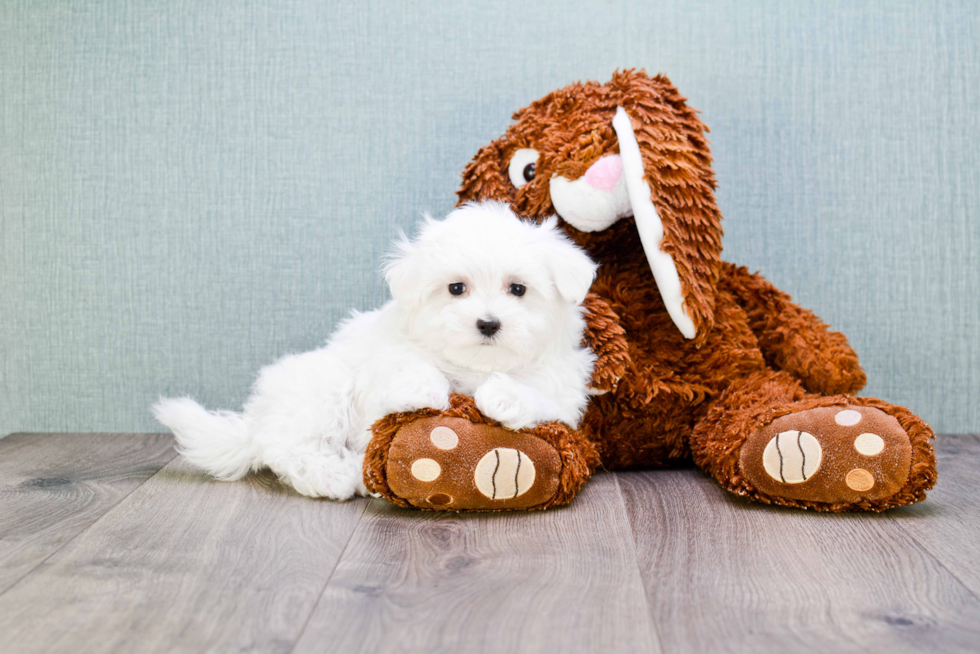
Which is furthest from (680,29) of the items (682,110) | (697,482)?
(697,482)

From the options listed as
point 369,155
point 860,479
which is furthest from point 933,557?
point 369,155

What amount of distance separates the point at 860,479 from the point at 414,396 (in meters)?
0.64

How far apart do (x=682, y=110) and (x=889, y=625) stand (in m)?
0.88

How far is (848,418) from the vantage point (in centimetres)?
118

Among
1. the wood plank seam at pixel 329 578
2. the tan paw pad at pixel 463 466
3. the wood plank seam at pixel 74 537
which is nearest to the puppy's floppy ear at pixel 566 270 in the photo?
the tan paw pad at pixel 463 466

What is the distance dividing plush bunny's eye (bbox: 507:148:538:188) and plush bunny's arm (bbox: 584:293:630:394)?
246 millimetres

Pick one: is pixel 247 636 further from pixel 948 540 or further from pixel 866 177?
pixel 866 177

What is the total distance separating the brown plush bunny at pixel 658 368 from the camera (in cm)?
116

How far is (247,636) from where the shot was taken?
82 centimetres

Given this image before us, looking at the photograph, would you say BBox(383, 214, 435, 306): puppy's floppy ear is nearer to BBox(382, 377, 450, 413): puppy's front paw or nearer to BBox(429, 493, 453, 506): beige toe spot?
BBox(382, 377, 450, 413): puppy's front paw

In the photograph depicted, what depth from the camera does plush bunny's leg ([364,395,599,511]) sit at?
115cm

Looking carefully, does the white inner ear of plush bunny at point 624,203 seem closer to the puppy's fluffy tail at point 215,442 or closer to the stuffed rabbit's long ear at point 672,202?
the stuffed rabbit's long ear at point 672,202

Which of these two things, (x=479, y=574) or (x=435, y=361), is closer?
(x=479, y=574)

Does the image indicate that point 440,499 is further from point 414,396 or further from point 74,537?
point 74,537
